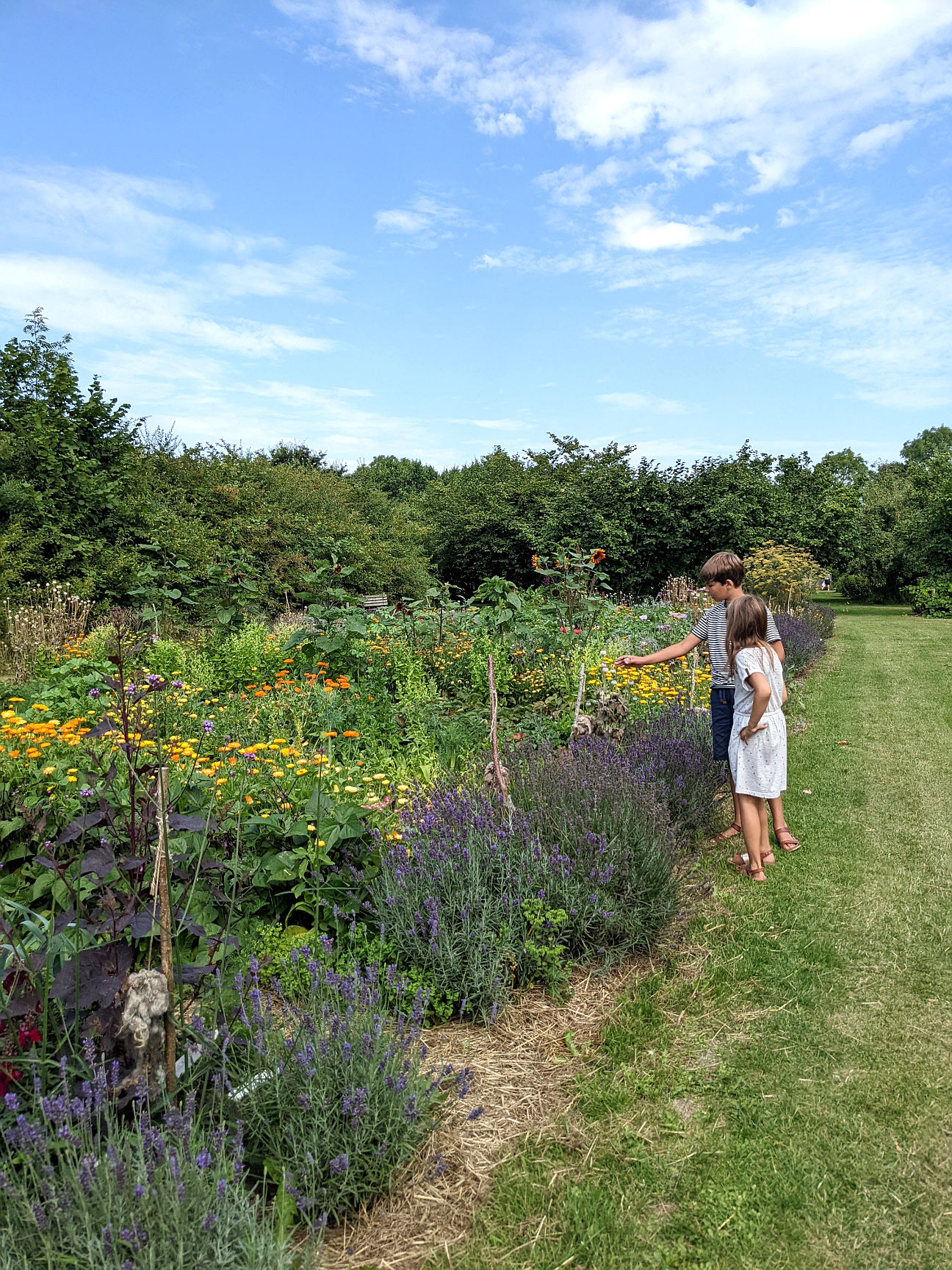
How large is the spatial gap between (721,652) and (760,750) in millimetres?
729

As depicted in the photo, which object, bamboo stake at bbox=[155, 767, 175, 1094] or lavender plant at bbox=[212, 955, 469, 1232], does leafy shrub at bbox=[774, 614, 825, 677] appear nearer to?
lavender plant at bbox=[212, 955, 469, 1232]

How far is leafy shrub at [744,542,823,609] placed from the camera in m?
14.3

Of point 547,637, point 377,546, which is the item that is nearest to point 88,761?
point 547,637

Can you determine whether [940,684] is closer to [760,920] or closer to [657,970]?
[760,920]

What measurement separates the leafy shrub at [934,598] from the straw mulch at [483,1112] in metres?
23.9

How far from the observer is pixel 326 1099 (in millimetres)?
2035

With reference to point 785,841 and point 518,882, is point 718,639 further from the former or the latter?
point 518,882

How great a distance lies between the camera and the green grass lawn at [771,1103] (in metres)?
1.99

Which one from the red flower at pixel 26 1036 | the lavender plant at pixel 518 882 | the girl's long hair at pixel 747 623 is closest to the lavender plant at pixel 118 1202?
the red flower at pixel 26 1036

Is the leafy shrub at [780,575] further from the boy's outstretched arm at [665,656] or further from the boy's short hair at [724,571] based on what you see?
the boy's short hair at [724,571]

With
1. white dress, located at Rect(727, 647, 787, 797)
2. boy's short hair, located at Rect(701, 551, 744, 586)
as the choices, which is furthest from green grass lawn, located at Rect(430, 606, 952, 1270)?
boy's short hair, located at Rect(701, 551, 744, 586)

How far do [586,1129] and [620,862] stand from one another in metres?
1.10

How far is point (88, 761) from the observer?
3.91 meters

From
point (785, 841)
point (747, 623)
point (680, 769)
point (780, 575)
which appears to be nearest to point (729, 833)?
point (785, 841)
